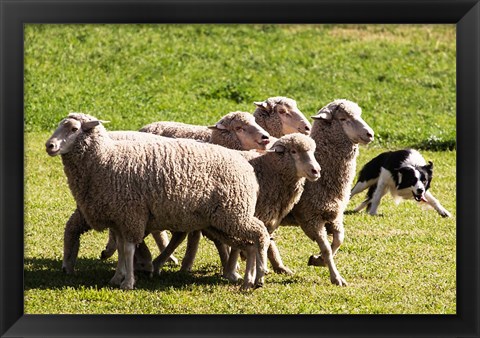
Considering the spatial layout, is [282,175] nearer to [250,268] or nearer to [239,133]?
[250,268]

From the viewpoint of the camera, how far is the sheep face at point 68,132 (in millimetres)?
8312

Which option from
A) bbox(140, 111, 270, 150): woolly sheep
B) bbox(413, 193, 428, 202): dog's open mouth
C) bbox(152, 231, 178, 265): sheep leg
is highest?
bbox(140, 111, 270, 150): woolly sheep

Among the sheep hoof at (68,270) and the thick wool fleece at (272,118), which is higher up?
the thick wool fleece at (272,118)

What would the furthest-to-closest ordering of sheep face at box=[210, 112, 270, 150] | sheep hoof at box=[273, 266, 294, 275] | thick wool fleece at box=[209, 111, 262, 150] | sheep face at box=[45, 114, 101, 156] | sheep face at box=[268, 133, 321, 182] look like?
thick wool fleece at box=[209, 111, 262, 150], sheep face at box=[210, 112, 270, 150], sheep hoof at box=[273, 266, 294, 275], sheep face at box=[268, 133, 321, 182], sheep face at box=[45, 114, 101, 156]

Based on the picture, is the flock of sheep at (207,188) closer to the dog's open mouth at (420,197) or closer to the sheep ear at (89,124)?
the sheep ear at (89,124)

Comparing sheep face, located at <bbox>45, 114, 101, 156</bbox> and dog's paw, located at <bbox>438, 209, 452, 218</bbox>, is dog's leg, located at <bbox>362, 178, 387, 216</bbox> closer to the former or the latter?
dog's paw, located at <bbox>438, 209, 452, 218</bbox>

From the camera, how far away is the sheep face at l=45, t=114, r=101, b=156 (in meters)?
8.31

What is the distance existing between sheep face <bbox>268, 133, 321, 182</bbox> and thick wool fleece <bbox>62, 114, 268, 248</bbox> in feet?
1.59

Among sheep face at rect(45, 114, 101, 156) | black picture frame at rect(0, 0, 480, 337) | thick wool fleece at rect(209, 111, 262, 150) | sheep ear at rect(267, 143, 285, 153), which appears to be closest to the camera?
black picture frame at rect(0, 0, 480, 337)

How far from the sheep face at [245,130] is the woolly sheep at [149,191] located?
3.47ft

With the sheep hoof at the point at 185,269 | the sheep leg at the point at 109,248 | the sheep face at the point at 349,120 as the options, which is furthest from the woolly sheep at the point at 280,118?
the sheep leg at the point at 109,248

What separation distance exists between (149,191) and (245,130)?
1.71m

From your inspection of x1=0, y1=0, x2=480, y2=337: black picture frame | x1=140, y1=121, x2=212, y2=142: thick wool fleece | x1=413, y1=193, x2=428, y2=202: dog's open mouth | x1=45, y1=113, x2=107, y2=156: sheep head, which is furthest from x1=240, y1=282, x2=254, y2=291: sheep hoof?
x1=413, y1=193, x2=428, y2=202: dog's open mouth

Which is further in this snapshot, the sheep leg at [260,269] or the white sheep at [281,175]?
the white sheep at [281,175]
